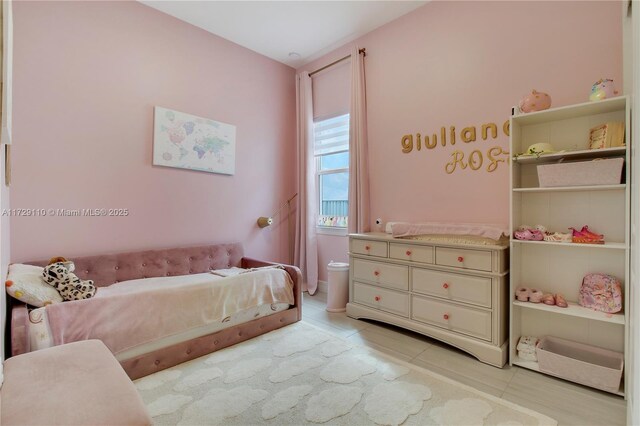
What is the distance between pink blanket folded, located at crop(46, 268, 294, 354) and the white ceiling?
8.38 ft

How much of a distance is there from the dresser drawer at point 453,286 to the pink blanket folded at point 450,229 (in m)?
0.35

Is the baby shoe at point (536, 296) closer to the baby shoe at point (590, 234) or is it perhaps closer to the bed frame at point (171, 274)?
the baby shoe at point (590, 234)

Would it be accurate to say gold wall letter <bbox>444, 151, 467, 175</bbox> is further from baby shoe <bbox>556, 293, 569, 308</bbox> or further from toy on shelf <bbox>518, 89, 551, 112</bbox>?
baby shoe <bbox>556, 293, 569, 308</bbox>

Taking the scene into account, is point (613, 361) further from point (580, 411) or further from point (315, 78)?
point (315, 78)

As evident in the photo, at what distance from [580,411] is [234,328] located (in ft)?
7.36

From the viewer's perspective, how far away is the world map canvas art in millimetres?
2972

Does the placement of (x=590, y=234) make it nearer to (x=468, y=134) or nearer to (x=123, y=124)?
(x=468, y=134)

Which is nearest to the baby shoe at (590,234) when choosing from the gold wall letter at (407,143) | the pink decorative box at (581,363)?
the pink decorative box at (581,363)

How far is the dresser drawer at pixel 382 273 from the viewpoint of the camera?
2.64m

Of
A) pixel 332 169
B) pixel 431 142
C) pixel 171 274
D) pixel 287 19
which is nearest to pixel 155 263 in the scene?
pixel 171 274

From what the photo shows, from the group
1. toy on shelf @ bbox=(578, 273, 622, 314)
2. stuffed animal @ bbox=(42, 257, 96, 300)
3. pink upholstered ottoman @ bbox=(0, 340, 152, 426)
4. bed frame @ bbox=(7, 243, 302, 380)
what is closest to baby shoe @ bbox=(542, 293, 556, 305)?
toy on shelf @ bbox=(578, 273, 622, 314)

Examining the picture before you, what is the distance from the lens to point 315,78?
4.02 meters

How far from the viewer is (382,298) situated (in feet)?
9.15

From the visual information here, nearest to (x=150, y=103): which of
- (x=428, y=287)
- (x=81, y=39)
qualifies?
(x=81, y=39)
